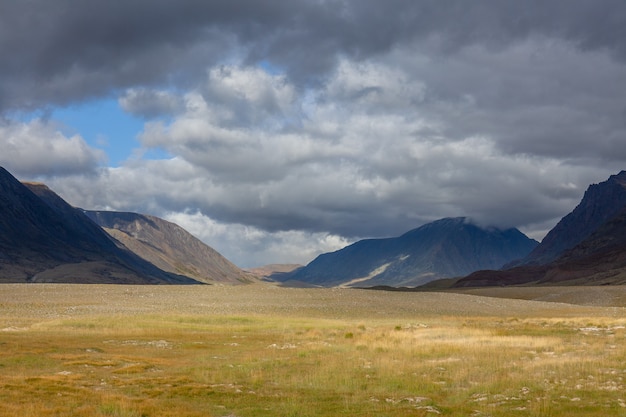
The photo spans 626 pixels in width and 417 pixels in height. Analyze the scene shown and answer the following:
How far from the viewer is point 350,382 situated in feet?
90.7

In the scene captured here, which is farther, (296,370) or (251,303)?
(251,303)

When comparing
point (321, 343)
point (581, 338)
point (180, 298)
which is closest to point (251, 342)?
point (321, 343)

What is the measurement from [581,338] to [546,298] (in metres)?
97.1

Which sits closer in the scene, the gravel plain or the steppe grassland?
the steppe grassland

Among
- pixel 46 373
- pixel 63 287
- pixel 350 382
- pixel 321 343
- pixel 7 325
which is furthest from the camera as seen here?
pixel 63 287

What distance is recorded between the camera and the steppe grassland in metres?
22.3

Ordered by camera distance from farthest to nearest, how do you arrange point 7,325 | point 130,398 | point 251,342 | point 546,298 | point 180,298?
point 546,298, point 180,298, point 7,325, point 251,342, point 130,398

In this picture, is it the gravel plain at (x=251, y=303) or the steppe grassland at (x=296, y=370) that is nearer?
the steppe grassland at (x=296, y=370)

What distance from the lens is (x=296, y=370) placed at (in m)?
31.9

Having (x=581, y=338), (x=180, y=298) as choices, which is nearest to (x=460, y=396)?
(x=581, y=338)

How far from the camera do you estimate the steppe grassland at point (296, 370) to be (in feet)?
73.2

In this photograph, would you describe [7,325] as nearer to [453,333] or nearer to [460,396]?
[453,333]

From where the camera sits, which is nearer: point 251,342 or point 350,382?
point 350,382

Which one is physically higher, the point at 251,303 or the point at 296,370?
the point at 251,303
